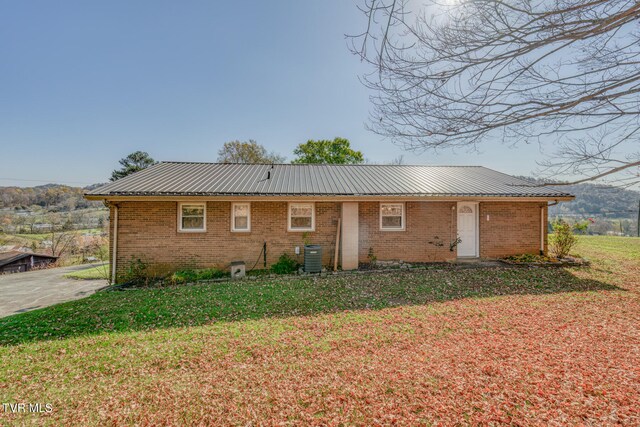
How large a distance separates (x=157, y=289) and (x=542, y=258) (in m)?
13.4

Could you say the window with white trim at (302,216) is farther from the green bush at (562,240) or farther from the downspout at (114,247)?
the green bush at (562,240)

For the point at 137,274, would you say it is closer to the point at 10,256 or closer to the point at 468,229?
the point at 468,229

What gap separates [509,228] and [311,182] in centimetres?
816

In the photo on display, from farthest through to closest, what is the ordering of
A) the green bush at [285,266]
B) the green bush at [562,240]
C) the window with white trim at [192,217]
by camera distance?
the green bush at [562,240]
the window with white trim at [192,217]
the green bush at [285,266]

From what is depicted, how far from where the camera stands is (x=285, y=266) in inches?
356

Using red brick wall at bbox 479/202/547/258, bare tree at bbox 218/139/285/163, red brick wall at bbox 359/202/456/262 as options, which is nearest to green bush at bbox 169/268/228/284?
red brick wall at bbox 359/202/456/262

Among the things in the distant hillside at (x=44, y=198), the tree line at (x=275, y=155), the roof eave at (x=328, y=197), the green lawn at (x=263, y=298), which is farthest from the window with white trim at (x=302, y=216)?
the distant hillside at (x=44, y=198)

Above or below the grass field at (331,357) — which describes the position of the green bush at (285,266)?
above

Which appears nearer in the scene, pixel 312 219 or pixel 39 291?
pixel 39 291

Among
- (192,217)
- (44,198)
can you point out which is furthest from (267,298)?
(44,198)

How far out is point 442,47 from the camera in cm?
343

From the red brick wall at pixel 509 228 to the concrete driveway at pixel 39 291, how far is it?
13.8 m

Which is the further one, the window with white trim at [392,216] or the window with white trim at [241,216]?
the window with white trim at [392,216]

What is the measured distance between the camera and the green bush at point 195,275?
8.02m
